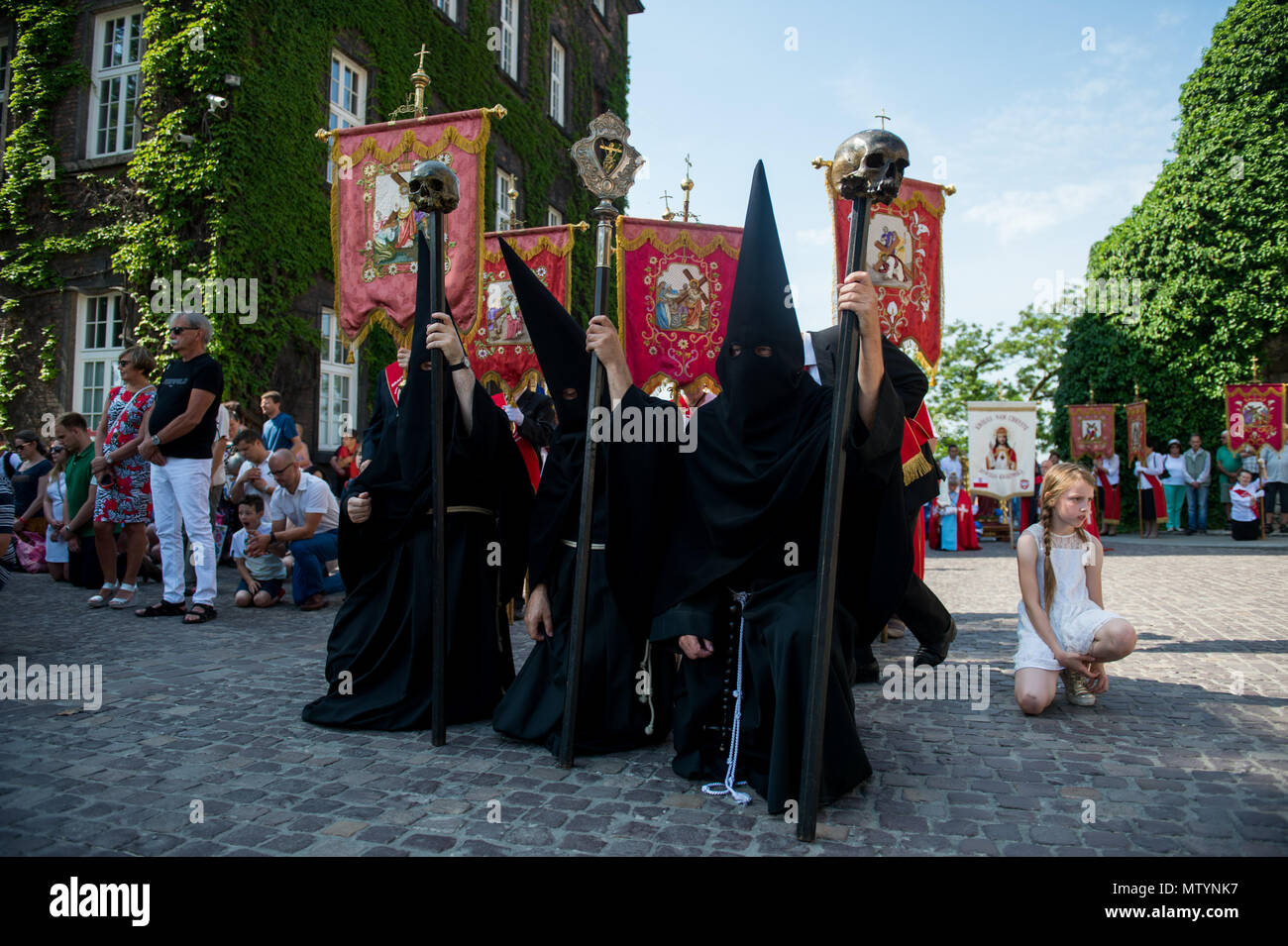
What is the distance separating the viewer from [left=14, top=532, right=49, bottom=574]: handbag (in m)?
10.1

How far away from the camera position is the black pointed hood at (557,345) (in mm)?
3729

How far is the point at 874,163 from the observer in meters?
2.73

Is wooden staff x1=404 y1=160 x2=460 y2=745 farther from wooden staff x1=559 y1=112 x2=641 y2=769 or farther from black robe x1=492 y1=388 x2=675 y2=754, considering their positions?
wooden staff x1=559 y1=112 x2=641 y2=769

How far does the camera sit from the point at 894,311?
309 inches

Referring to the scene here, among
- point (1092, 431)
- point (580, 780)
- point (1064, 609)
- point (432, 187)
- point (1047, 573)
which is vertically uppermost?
point (1092, 431)

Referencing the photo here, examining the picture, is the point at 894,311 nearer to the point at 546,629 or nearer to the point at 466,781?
the point at 546,629

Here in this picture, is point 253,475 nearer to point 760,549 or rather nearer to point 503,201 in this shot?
point 760,549

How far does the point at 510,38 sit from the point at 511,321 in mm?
13654

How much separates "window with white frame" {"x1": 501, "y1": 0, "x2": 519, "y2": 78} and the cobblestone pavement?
18.7 metres

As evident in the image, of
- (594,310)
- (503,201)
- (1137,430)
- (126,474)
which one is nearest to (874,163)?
(594,310)

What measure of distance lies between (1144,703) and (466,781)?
380 centimetres

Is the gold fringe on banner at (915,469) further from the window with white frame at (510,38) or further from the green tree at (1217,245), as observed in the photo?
the green tree at (1217,245)

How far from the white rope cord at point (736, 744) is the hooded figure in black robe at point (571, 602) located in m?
0.50
